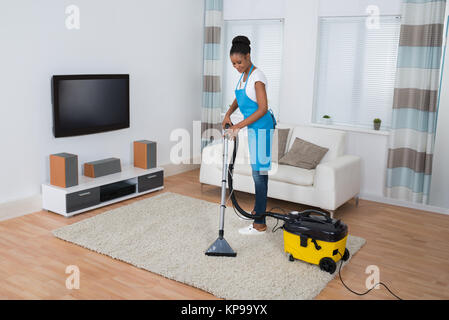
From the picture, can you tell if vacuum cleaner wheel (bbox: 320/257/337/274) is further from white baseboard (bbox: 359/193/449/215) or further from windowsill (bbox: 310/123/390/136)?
windowsill (bbox: 310/123/390/136)

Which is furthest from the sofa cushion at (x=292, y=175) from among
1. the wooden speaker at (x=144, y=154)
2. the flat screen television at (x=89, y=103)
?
the flat screen television at (x=89, y=103)

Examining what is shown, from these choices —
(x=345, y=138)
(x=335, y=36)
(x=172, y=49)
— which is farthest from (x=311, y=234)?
(x=172, y=49)

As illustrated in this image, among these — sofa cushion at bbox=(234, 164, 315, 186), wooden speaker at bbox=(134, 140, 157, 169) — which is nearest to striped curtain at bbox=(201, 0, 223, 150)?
wooden speaker at bbox=(134, 140, 157, 169)

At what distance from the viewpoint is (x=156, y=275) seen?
2.92m

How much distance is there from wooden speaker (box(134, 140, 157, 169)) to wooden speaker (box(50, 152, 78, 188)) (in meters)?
0.91

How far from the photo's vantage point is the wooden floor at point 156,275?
271 cm

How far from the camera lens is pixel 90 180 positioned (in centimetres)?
426

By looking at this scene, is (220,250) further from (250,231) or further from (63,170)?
(63,170)

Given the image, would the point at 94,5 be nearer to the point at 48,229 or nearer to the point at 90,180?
the point at 90,180

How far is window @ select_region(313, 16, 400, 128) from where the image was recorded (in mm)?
4723

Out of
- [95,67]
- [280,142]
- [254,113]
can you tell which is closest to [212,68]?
[280,142]

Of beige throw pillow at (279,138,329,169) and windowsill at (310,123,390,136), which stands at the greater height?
windowsill at (310,123,390,136)
